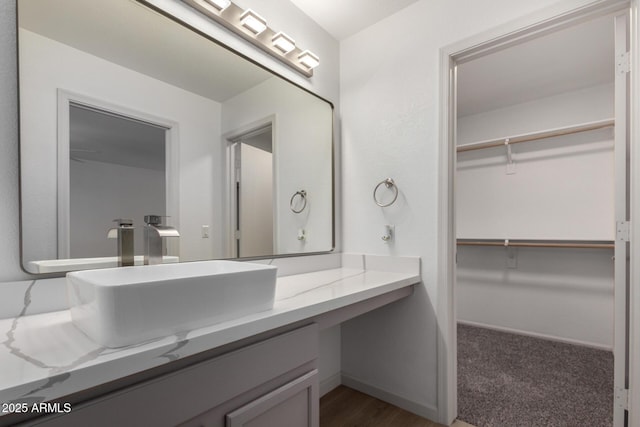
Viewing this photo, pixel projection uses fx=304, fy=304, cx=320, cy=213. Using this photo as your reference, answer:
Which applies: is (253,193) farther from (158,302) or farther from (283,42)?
(158,302)

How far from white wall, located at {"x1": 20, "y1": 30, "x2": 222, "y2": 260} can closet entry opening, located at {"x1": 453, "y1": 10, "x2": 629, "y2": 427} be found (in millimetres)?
1662

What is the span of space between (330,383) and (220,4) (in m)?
2.23

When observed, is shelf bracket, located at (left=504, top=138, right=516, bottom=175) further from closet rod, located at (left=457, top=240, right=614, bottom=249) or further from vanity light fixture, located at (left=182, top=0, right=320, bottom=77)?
vanity light fixture, located at (left=182, top=0, right=320, bottom=77)

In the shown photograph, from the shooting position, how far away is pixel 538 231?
293 cm

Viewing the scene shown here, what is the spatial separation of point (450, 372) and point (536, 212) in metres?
2.09

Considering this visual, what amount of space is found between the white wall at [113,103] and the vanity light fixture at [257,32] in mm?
387

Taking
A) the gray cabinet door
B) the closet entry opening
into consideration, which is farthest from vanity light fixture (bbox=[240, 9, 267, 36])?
the gray cabinet door

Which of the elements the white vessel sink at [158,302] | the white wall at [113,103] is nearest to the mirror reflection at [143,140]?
the white wall at [113,103]

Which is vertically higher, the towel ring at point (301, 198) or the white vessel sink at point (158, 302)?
the towel ring at point (301, 198)

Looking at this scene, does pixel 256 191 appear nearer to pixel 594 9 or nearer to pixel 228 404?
pixel 228 404

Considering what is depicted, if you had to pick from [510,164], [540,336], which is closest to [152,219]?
[510,164]

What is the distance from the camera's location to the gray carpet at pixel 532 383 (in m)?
1.70

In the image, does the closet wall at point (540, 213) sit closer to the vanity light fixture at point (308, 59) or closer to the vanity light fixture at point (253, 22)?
the vanity light fixture at point (308, 59)

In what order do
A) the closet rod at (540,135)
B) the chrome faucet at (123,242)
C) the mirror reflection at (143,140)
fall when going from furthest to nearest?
1. the closet rod at (540,135)
2. the chrome faucet at (123,242)
3. the mirror reflection at (143,140)
